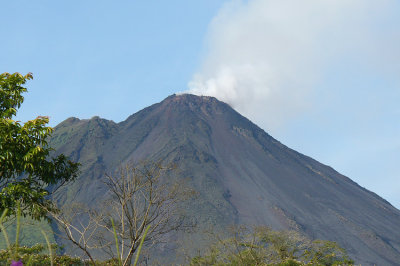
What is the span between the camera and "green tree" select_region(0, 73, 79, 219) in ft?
42.6

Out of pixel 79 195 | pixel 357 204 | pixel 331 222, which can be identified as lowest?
pixel 79 195

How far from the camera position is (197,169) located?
18888 centimetres

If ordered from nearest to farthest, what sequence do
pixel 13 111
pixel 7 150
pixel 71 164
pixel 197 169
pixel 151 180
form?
pixel 7 150, pixel 13 111, pixel 71 164, pixel 151 180, pixel 197 169

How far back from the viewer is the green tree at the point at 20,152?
1298cm

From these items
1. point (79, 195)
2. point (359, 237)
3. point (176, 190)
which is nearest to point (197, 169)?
point (79, 195)

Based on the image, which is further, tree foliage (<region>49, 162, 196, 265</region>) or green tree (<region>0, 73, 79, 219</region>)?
tree foliage (<region>49, 162, 196, 265</region>)

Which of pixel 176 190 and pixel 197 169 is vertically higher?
pixel 197 169

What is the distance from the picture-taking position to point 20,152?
526 inches

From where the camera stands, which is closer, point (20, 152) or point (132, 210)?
point (20, 152)

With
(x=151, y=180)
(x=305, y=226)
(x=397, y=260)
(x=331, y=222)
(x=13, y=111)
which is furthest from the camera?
(x=331, y=222)

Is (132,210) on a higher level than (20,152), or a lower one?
lower

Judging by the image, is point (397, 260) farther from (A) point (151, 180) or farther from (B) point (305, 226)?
(A) point (151, 180)

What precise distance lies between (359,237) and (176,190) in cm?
15879

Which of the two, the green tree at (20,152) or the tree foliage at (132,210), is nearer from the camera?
the green tree at (20,152)
